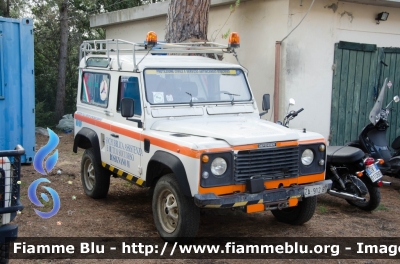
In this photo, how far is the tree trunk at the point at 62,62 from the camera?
589 inches

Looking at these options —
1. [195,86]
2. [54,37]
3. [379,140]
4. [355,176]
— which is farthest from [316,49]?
[54,37]

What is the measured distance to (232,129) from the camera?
522 cm

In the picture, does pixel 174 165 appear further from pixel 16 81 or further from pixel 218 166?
pixel 16 81

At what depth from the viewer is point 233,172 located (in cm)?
482

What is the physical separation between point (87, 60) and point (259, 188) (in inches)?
148

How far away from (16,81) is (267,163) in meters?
4.03

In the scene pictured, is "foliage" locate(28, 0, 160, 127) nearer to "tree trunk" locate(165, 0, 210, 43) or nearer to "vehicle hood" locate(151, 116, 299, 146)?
"tree trunk" locate(165, 0, 210, 43)

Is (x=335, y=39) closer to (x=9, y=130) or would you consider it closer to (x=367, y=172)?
(x=367, y=172)

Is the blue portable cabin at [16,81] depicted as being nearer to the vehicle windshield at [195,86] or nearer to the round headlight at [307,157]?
the vehicle windshield at [195,86]

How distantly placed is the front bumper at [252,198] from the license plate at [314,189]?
0.04 m

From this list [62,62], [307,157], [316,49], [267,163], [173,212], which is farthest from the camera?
[62,62]

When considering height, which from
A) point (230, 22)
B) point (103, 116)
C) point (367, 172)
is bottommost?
point (367, 172)

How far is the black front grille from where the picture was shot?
4855mm

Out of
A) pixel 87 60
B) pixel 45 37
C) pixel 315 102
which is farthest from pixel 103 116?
pixel 45 37
